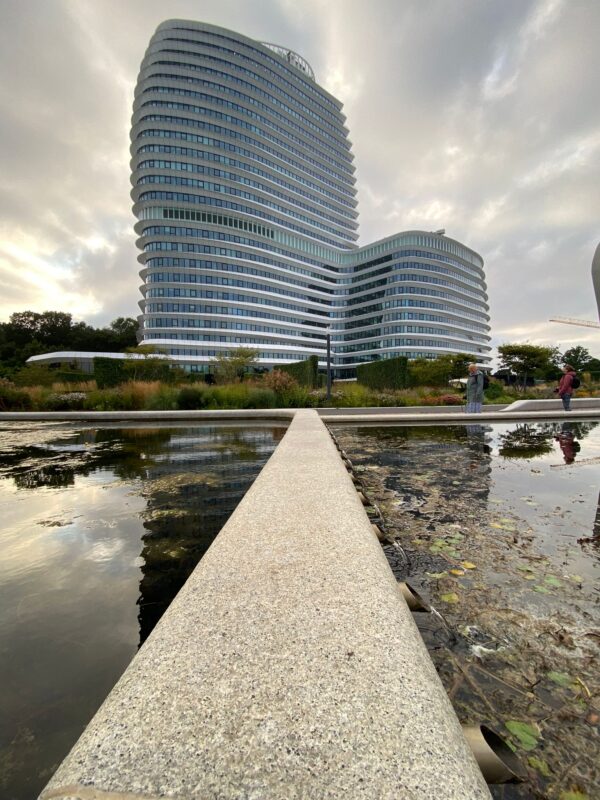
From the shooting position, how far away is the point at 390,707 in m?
0.96

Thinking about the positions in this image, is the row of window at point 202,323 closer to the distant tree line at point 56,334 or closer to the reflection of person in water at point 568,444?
the distant tree line at point 56,334

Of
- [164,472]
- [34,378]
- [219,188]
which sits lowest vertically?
[164,472]

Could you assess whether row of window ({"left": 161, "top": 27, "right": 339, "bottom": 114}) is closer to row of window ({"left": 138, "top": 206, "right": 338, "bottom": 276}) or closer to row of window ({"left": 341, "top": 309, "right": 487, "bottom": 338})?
row of window ({"left": 138, "top": 206, "right": 338, "bottom": 276})

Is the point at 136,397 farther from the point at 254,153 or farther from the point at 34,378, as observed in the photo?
the point at 254,153

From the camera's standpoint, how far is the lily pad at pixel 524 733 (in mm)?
1266

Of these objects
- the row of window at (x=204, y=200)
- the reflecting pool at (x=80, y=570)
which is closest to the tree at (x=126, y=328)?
the row of window at (x=204, y=200)

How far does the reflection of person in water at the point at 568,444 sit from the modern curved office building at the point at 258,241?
195 feet

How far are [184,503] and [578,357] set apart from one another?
9572 cm

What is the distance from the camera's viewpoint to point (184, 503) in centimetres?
401

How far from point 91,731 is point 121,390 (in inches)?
722

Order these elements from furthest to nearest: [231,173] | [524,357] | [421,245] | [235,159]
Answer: [421,245]
[235,159]
[231,173]
[524,357]

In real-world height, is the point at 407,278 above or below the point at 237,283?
above

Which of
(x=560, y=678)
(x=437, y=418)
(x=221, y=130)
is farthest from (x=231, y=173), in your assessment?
(x=560, y=678)

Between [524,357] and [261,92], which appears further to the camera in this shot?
[261,92]
